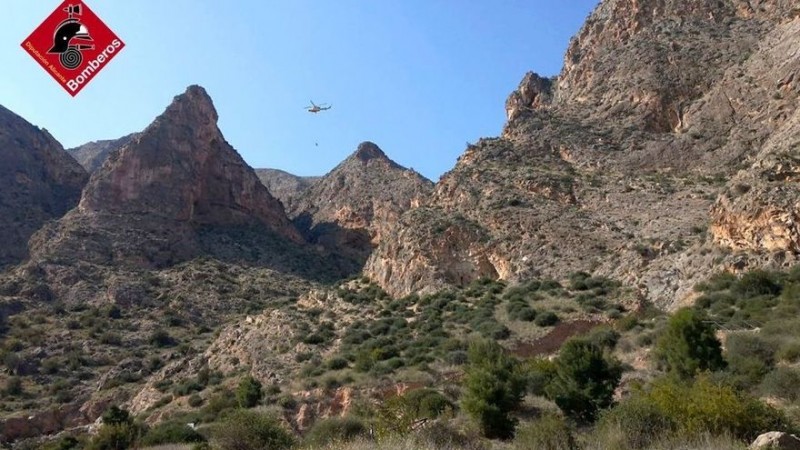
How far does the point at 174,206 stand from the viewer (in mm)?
64938

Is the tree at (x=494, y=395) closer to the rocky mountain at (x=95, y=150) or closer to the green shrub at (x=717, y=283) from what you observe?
the green shrub at (x=717, y=283)

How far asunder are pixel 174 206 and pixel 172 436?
46.3 meters

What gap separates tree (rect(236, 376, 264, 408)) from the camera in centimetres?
2605

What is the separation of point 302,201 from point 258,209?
60.5 ft

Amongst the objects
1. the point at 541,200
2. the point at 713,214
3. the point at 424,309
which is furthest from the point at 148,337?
the point at 713,214

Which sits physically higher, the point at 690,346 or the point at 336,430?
the point at 690,346

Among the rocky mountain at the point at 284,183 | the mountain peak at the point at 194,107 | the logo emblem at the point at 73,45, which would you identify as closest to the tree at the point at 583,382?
the logo emblem at the point at 73,45

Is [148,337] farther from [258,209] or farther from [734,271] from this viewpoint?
[734,271]

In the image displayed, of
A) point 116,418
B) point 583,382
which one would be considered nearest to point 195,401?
point 116,418

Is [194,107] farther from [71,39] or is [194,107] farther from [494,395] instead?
[494,395]

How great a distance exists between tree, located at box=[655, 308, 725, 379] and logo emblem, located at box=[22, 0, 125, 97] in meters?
16.6

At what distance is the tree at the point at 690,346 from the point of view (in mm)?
17469

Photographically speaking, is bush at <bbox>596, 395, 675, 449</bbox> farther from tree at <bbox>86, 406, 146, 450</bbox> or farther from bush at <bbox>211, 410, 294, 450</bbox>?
tree at <bbox>86, 406, 146, 450</bbox>

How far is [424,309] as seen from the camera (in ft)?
112
